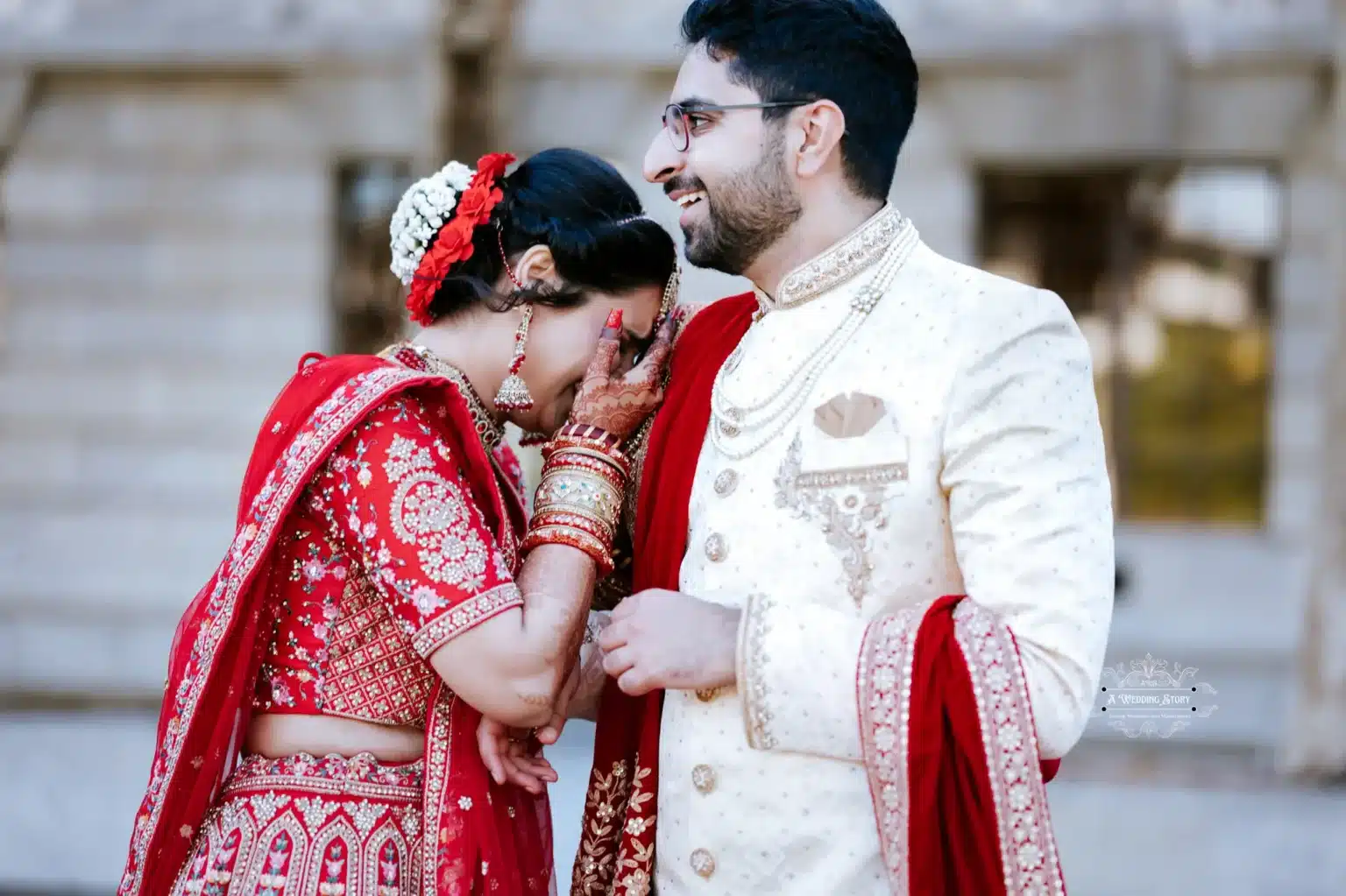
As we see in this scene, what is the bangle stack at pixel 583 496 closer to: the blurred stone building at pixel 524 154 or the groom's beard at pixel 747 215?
the groom's beard at pixel 747 215

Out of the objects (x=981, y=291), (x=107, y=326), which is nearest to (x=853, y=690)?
(x=981, y=291)

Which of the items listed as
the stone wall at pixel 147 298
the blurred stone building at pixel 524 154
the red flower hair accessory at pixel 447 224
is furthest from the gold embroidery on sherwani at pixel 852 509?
the stone wall at pixel 147 298

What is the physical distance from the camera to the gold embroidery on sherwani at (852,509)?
1.97 m

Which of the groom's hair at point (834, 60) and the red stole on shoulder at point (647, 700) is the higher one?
the groom's hair at point (834, 60)

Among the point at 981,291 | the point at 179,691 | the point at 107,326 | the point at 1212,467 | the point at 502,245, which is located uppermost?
the point at 107,326

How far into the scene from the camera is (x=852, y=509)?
199cm

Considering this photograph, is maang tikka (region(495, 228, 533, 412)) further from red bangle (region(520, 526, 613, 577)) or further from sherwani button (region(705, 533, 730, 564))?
→ sherwani button (region(705, 533, 730, 564))

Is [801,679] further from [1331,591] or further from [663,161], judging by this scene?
[1331,591]

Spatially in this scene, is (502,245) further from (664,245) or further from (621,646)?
(621,646)

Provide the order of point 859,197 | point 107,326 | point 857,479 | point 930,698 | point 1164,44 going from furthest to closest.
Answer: point 107,326 → point 1164,44 → point 859,197 → point 857,479 → point 930,698

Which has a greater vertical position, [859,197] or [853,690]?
[859,197]

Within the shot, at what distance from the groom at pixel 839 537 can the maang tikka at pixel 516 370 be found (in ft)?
0.80

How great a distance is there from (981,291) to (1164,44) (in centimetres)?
689

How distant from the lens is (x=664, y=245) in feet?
8.07
